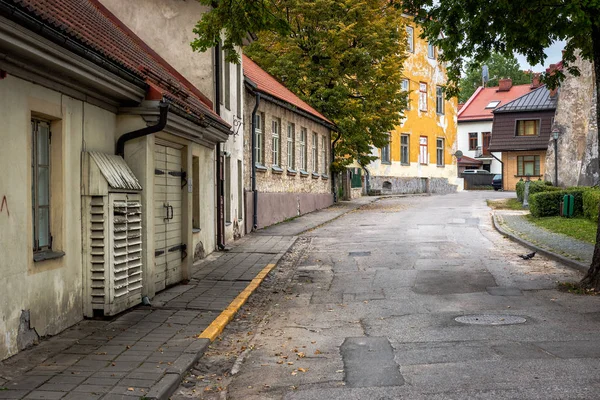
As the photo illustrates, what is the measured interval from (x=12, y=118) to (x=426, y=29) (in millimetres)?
8087

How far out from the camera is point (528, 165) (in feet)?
182

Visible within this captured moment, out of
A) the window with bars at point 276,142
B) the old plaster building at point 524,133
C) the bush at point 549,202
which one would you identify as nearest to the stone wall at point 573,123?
the bush at point 549,202

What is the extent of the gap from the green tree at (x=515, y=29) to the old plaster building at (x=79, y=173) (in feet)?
14.4

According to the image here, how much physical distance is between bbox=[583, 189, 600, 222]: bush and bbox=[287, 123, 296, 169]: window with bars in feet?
34.8

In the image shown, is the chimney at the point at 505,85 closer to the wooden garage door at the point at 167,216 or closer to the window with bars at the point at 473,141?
the window with bars at the point at 473,141

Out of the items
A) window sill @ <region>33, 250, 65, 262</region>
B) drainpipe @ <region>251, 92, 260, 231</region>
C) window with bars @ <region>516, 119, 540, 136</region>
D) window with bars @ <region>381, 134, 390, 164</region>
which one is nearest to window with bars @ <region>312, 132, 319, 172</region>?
drainpipe @ <region>251, 92, 260, 231</region>

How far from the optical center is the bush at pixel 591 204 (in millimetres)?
21031

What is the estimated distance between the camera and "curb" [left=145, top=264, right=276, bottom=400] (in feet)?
18.3

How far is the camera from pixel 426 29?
12.6 m

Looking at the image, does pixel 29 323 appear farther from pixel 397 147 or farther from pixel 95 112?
pixel 397 147

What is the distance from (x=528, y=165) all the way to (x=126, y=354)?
52570 millimetres

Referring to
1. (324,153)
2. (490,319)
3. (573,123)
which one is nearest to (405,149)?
(573,123)

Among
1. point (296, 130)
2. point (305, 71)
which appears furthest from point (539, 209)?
point (305, 71)

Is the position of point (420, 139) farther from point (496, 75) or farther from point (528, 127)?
point (496, 75)
